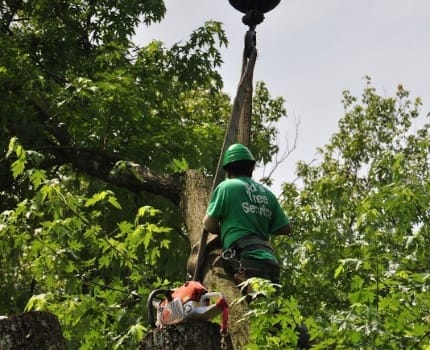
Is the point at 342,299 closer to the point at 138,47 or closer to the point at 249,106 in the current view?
the point at 249,106

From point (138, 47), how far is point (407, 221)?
6005 millimetres

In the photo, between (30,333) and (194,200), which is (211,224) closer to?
(194,200)

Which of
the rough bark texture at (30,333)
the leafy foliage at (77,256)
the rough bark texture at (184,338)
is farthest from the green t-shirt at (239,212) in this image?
the rough bark texture at (30,333)

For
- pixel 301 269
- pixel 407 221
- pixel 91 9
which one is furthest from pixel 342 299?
pixel 91 9

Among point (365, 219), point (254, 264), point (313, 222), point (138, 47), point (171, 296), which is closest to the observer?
point (171, 296)

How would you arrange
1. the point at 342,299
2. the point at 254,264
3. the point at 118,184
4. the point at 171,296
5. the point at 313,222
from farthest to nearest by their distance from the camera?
the point at 313,222
the point at 342,299
the point at 118,184
the point at 254,264
the point at 171,296

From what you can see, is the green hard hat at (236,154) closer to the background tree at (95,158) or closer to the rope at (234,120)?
the rope at (234,120)

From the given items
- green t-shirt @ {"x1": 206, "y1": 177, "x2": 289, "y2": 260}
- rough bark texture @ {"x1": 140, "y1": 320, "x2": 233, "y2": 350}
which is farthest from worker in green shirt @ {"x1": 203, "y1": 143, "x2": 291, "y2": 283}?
rough bark texture @ {"x1": 140, "y1": 320, "x2": 233, "y2": 350}

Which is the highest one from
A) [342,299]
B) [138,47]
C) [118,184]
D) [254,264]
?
[138,47]

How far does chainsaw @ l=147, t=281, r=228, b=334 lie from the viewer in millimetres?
3385

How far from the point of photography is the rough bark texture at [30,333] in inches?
113

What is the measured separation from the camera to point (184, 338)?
9.73ft

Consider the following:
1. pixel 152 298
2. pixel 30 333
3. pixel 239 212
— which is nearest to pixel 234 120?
pixel 239 212

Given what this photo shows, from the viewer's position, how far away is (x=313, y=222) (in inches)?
326
